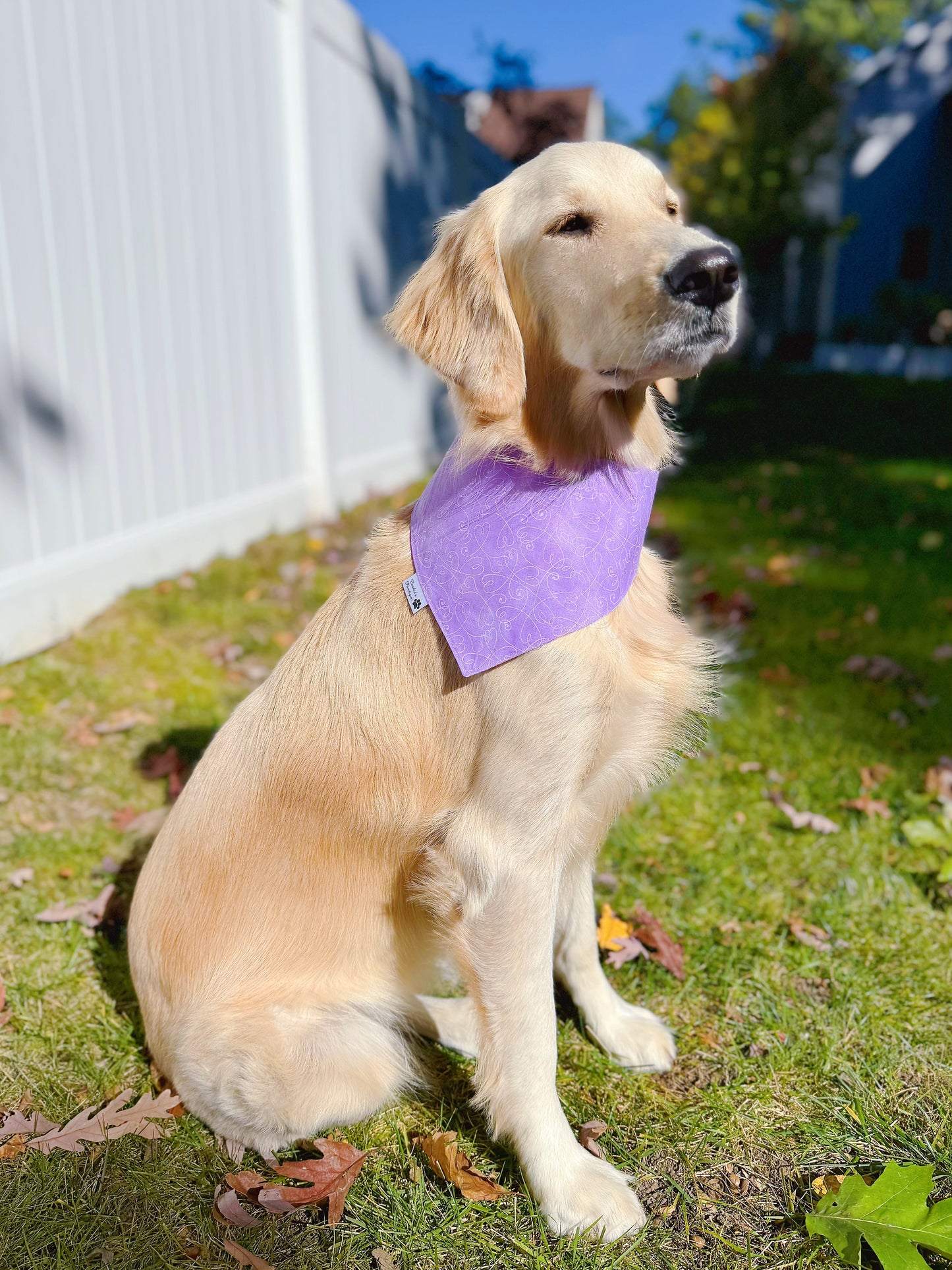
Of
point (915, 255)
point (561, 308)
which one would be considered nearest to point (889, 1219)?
point (561, 308)

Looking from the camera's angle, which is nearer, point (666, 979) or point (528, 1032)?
point (528, 1032)

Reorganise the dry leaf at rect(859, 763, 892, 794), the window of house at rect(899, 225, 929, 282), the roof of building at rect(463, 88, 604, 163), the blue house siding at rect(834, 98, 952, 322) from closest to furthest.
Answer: the dry leaf at rect(859, 763, 892, 794) < the roof of building at rect(463, 88, 604, 163) < the blue house siding at rect(834, 98, 952, 322) < the window of house at rect(899, 225, 929, 282)

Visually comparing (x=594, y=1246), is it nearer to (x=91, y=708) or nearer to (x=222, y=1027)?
(x=222, y=1027)

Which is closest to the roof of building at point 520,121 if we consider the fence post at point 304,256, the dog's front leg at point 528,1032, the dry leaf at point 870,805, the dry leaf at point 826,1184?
the fence post at point 304,256

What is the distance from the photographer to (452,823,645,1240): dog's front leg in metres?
1.67

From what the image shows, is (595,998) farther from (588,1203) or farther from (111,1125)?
(111,1125)

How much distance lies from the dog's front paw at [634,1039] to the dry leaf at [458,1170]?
0.44m

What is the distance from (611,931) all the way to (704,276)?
1.71 m

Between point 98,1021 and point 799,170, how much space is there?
50.2 feet

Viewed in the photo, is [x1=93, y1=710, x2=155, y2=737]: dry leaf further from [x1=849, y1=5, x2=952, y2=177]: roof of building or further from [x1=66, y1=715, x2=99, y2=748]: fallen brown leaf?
[x1=849, y1=5, x2=952, y2=177]: roof of building

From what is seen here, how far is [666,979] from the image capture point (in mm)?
2361

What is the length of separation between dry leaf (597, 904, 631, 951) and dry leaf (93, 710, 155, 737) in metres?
1.98

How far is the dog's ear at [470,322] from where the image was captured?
67.7 inches

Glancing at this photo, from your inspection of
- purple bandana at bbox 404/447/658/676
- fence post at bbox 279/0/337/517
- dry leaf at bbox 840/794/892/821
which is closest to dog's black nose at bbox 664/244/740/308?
purple bandana at bbox 404/447/658/676
